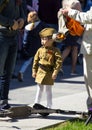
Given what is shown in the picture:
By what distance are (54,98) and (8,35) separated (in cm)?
207

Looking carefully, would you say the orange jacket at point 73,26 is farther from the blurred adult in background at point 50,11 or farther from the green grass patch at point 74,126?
the blurred adult in background at point 50,11

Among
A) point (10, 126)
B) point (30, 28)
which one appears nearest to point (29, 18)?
point (30, 28)

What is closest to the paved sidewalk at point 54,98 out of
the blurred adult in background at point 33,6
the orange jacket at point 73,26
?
the orange jacket at point 73,26

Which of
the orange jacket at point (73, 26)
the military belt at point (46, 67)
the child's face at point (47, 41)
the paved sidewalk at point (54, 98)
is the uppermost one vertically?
the orange jacket at point (73, 26)

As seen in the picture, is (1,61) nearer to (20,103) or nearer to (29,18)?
(20,103)

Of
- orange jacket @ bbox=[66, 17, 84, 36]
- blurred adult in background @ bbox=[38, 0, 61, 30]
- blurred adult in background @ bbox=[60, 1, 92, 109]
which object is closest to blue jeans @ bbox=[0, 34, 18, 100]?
orange jacket @ bbox=[66, 17, 84, 36]

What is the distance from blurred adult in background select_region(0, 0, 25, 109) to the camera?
7249 millimetres

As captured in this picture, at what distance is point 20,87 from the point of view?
10.4 metres

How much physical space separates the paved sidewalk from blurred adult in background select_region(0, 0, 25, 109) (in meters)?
0.60

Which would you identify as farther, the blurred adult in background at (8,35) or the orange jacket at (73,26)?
the blurred adult in background at (8,35)

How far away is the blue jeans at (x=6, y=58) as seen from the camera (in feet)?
24.2

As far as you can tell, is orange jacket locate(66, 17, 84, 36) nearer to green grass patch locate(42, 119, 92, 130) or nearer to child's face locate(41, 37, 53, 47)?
child's face locate(41, 37, 53, 47)

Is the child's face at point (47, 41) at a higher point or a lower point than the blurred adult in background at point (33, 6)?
lower

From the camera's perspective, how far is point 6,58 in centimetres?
752
